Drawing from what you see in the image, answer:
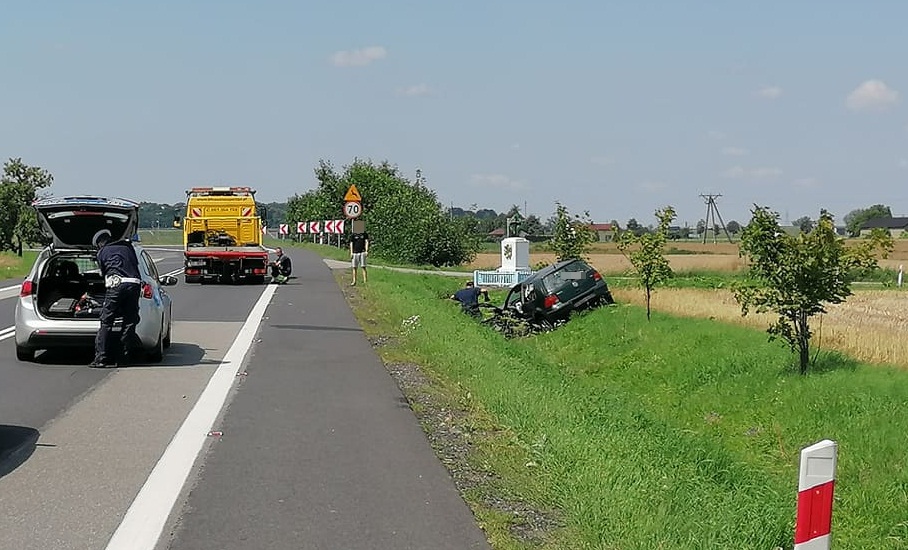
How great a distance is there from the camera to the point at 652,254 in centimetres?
2620

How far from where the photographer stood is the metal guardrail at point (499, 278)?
37.7 m

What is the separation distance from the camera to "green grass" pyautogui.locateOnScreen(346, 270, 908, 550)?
6.87 metres

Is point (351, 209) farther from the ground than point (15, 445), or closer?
farther from the ground

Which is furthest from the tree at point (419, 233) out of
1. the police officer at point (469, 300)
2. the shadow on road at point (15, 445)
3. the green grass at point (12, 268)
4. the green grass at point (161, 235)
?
the green grass at point (161, 235)

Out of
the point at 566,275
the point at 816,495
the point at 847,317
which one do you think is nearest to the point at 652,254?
the point at 566,275

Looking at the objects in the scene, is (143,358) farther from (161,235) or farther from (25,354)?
(161,235)

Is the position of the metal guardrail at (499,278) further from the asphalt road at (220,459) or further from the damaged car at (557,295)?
the asphalt road at (220,459)

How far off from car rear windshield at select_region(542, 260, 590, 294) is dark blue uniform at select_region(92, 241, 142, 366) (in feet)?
47.3

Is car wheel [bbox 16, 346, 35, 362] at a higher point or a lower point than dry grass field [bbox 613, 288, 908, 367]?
higher

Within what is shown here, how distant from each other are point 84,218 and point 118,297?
201cm

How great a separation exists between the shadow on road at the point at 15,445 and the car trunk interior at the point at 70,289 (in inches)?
184

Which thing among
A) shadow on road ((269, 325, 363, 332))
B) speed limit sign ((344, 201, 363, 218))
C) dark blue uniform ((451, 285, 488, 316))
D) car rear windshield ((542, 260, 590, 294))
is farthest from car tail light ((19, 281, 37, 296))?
speed limit sign ((344, 201, 363, 218))

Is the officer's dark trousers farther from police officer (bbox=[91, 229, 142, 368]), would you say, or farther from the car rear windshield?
the car rear windshield

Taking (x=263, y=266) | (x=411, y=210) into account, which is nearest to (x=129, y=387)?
(x=263, y=266)
